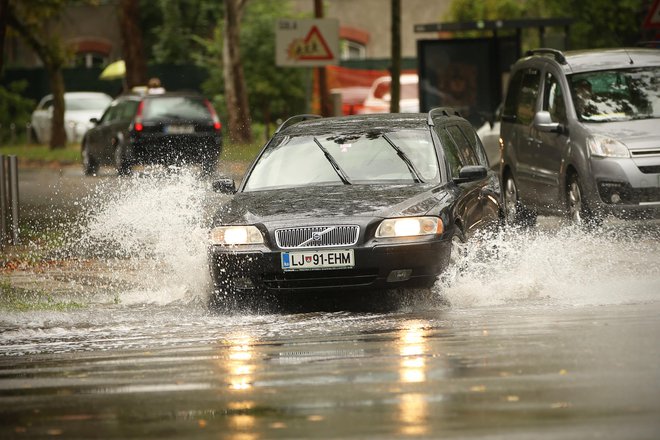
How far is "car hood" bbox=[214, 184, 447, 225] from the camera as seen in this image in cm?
1083

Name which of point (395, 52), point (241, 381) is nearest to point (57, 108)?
point (395, 52)

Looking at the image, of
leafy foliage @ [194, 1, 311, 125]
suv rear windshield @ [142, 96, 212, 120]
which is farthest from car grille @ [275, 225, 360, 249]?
leafy foliage @ [194, 1, 311, 125]

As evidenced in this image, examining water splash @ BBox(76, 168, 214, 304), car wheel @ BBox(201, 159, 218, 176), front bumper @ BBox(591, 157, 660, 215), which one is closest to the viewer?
water splash @ BBox(76, 168, 214, 304)

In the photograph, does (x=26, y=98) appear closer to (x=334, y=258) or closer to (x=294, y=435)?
(x=334, y=258)

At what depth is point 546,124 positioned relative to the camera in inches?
614

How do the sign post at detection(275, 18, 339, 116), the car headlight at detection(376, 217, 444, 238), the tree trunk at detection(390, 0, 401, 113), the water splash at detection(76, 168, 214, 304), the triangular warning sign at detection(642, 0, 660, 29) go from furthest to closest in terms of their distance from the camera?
1. the tree trunk at detection(390, 0, 401, 113)
2. the sign post at detection(275, 18, 339, 116)
3. the triangular warning sign at detection(642, 0, 660, 29)
4. the water splash at detection(76, 168, 214, 304)
5. the car headlight at detection(376, 217, 444, 238)

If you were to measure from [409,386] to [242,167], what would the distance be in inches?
375

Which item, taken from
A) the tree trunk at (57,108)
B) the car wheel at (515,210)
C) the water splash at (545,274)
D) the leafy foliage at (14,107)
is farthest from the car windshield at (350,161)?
the leafy foliage at (14,107)

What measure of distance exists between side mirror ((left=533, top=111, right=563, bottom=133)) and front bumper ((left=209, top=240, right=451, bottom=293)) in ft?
16.5

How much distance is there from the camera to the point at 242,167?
1678 cm

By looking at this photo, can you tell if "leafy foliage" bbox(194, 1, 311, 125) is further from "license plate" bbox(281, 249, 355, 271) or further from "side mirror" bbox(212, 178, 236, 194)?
"license plate" bbox(281, 249, 355, 271)

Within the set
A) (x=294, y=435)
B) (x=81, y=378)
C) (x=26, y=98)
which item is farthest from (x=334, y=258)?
(x=26, y=98)

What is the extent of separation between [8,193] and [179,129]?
1479cm

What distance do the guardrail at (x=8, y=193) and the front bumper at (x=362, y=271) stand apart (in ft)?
22.9
